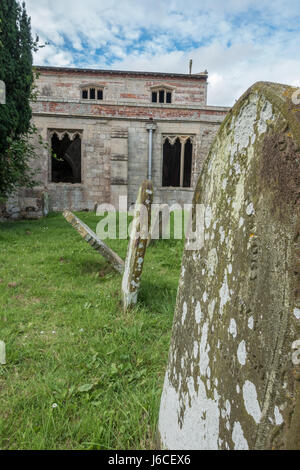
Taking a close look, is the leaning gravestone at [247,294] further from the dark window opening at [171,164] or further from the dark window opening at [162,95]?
the dark window opening at [162,95]

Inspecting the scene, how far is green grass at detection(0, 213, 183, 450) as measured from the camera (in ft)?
5.10

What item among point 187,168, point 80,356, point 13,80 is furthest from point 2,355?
point 187,168

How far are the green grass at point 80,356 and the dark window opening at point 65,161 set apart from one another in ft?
46.4

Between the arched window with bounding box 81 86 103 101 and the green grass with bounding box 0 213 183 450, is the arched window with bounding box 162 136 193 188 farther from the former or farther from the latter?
the green grass with bounding box 0 213 183 450

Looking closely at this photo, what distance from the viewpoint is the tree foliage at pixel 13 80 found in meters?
7.93

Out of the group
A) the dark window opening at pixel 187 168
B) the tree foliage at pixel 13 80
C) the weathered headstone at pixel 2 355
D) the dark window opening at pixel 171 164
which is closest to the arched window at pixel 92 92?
the dark window opening at pixel 171 164

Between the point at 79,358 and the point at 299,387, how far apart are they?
2025 millimetres

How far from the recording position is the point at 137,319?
2.86 metres

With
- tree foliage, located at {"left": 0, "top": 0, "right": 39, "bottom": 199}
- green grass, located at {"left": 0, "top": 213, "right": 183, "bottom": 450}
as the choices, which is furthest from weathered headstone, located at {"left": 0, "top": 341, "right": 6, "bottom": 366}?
tree foliage, located at {"left": 0, "top": 0, "right": 39, "bottom": 199}

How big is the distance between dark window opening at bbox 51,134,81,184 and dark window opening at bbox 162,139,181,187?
6.50 meters

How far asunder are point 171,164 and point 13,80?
13.0 metres

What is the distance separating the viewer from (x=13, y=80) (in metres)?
8.45

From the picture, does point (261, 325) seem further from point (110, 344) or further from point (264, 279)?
point (110, 344)

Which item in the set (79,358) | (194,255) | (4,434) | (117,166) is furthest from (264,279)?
(117,166)
